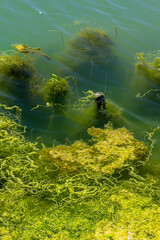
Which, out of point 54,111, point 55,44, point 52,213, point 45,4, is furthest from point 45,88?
point 45,4

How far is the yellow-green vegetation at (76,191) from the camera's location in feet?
7.61

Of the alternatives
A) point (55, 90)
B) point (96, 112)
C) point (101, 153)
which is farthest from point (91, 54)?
point (101, 153)

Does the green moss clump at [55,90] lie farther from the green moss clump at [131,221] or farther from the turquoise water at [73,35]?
the green moss clump at [131,221]

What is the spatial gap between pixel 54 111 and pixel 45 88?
483mm

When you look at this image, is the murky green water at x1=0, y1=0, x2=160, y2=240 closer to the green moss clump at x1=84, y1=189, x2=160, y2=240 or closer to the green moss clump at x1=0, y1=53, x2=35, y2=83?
the green moss clump at x1=84, y1=189, x2=160, y2=240

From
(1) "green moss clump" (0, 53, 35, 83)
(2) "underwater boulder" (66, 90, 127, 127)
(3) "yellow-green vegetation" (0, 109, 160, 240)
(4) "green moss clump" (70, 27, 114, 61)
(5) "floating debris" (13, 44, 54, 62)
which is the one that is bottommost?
(3) "yellow-green vegetation" (0, 109, 160, 240)

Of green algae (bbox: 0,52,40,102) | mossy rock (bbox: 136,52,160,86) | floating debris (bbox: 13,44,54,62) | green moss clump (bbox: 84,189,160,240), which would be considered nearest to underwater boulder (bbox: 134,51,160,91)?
mossy rock (bbox: 136,52,160,86)

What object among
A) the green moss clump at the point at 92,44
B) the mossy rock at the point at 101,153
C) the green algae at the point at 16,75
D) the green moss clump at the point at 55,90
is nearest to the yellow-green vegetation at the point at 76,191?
the mossy rock at the point at 101,153

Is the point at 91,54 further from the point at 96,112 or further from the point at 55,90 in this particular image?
the point at 96,112

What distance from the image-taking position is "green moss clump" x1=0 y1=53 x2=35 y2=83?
445cm

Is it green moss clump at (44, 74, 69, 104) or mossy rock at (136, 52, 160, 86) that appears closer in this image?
green moss clump at (44, 74, 69, 104)

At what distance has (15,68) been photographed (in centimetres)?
446

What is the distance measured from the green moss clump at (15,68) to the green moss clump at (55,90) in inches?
21.2

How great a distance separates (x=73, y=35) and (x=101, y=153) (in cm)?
334
